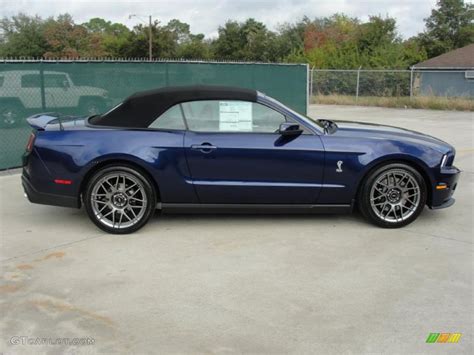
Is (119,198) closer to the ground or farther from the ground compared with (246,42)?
closer to the ground

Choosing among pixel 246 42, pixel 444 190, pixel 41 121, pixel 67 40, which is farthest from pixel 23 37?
pixel 444 190

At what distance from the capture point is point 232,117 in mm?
5414

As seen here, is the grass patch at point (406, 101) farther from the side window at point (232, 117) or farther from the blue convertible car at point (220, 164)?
the side window at point (232, 117)

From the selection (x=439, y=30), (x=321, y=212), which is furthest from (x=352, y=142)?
(x=439, y=30)

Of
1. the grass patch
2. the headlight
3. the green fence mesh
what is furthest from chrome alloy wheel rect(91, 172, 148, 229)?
the grass patch

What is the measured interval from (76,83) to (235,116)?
16.0 feet

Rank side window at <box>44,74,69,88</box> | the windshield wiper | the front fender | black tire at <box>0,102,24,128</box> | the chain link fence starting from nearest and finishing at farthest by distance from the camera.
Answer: the front fender < the windshield wiper < black tire at <box>0,102,24,128</box> < side window at <box>44,74,69,88</box> < the chain link fence

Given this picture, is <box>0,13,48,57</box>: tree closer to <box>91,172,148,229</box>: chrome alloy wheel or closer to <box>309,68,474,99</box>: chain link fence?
<box>309,68,474,99</box>: chain link fence

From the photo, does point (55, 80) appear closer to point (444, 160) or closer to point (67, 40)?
point (444, 160)

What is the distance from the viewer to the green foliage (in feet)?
113

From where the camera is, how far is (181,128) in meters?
5.36

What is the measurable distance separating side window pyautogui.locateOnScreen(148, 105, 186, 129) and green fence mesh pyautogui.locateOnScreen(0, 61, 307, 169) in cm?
398

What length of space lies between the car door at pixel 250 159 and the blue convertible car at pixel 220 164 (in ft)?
0.03

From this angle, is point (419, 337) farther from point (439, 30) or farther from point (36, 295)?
point (439, 30)
